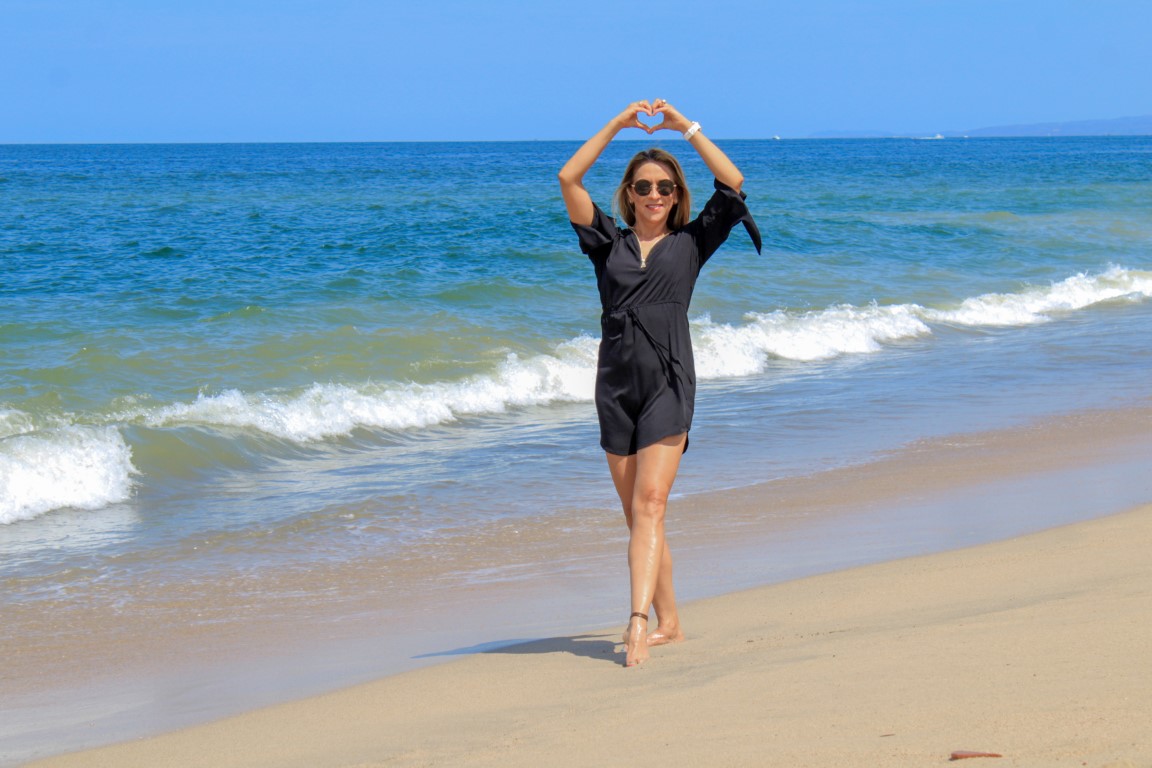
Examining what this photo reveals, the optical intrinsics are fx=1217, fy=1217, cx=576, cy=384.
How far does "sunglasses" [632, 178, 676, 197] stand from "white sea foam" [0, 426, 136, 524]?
195 inches

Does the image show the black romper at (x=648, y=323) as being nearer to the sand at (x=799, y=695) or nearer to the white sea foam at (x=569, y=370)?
the sand at (x=799, y=695)

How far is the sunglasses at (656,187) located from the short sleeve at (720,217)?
0.14 metres

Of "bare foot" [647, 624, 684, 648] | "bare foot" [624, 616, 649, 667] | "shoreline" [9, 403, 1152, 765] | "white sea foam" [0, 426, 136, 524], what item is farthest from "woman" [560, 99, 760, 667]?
"white sea foam" [0, 426, 136, 524]

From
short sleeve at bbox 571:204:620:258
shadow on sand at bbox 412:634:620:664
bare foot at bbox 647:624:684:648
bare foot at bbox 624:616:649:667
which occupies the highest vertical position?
short sleeve at bbox 571:204:620:258

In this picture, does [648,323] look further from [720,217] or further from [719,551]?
[719,551]

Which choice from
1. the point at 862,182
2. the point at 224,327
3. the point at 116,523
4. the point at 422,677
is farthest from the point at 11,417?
the point at 862,182

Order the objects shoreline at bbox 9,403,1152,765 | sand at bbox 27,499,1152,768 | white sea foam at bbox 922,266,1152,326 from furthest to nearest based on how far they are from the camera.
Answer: white sea foam at bbox 922,266,1152,326
shoreline at bbox 9,403,1152,765
sand at bbox 27,499,1152,768

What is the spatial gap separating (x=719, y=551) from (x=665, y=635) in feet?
5.84

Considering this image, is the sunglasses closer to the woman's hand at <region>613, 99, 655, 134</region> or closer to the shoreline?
the woman's hand at <region>613, 99, 655, 134</region>

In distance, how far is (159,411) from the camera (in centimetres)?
983

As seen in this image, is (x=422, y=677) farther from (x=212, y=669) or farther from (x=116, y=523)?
(x=116, y=523)

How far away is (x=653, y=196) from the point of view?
4.09 metres

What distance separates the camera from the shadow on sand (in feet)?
14.2

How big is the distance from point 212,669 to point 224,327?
9644 millimetres
